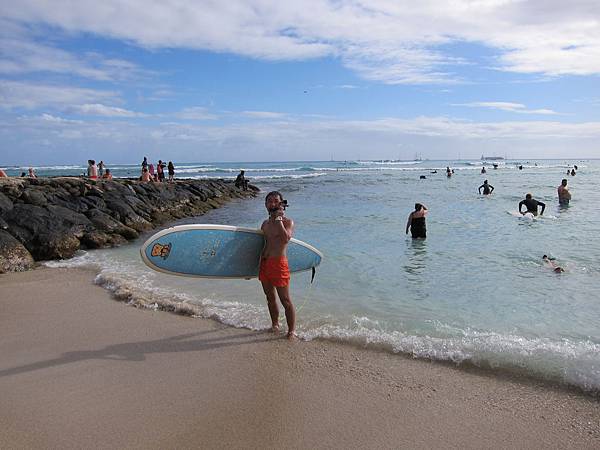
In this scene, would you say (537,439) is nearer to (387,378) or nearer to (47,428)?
(387,378)

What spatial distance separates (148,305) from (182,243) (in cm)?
110

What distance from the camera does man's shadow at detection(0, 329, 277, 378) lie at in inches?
174

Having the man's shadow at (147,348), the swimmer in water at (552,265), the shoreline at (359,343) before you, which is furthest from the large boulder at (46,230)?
the swimmer in water at (552,265)

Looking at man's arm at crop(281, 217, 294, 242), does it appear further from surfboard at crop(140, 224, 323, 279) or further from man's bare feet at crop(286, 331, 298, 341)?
man's bare feet at crop(286, 331, 298, 341)

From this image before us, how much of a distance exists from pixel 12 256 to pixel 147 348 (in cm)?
587

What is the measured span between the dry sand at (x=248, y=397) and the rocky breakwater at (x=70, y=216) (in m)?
5.10

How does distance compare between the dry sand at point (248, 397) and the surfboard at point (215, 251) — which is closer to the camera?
the dry sand at point (248, 397)

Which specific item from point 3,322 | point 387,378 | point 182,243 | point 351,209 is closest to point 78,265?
point 3,322

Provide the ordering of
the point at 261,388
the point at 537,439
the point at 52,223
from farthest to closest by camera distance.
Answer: the point at 52,223
the point at 261,388
the point at 537,439

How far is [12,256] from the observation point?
29.5 ft

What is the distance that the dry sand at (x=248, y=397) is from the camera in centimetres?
321

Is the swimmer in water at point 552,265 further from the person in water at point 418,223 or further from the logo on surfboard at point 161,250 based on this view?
the logo on surfboard at point 161,250

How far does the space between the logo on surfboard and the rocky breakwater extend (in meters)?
4.64

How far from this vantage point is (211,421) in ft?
11.2
